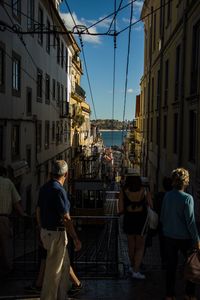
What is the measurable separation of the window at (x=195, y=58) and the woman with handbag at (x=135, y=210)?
29.5 ft

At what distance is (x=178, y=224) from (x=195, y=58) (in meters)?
10.9

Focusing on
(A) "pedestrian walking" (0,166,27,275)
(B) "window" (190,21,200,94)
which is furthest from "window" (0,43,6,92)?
(A) "pedestrian walking" (0,166,27,275)

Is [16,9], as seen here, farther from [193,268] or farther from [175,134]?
[193,268]

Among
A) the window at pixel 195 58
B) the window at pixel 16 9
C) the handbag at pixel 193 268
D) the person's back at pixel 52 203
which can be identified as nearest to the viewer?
the person's back at pixel 52 203

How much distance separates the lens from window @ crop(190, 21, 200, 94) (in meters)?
14.6

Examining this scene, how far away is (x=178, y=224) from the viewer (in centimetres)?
519

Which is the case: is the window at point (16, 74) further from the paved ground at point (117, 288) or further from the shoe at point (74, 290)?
the shoe at point (74, 290)

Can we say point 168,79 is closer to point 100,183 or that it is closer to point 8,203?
point 100,183

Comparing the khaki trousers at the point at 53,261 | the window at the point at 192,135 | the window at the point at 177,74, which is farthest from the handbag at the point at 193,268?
the window at the point at 177,74

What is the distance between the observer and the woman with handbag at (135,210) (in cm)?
619

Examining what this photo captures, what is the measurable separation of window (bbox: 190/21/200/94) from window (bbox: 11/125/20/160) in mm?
7781

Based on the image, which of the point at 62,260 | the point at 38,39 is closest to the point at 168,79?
the point at 38,39

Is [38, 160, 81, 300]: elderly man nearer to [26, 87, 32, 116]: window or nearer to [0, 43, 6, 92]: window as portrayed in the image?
[0, 43, 6, 92]: window

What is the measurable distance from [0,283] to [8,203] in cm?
110
